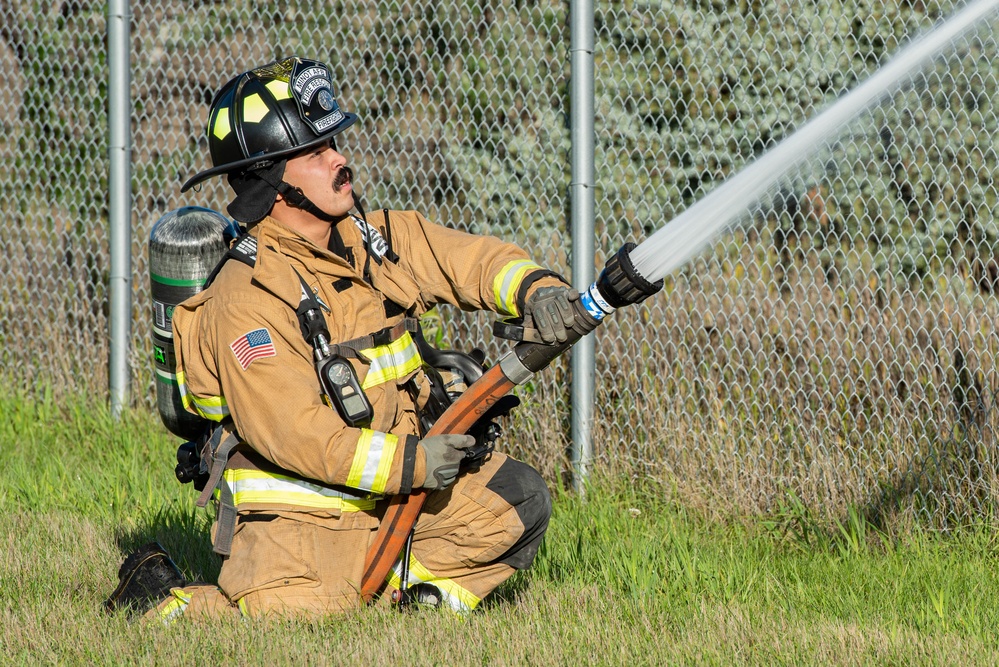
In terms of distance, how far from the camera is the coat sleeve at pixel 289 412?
10.7ft

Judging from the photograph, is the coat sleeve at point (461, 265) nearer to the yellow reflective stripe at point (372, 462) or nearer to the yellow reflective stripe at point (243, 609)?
the yellow reflective stripe at point (372, 462)

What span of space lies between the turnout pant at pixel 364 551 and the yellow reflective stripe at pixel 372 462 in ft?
1.02

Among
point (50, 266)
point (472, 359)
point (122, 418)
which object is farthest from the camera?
point (50, 266)

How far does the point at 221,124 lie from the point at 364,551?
1448mm

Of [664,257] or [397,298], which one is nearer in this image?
[664,257]

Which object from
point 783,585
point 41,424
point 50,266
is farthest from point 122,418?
point 783,585

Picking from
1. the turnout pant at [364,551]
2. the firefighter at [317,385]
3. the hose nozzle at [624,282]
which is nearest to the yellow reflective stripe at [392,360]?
the firefighter at [317,385]

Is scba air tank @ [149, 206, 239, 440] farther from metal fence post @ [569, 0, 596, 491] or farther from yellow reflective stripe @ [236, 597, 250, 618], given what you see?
metal fence post @ [569, 0, 596, 491]

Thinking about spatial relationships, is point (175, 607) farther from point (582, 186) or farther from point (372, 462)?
point (582, 186)

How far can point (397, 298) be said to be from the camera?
12.0ft

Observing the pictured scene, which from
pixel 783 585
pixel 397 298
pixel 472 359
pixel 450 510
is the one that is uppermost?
pixel 397 298

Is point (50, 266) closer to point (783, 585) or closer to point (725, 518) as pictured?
point (725, 518)

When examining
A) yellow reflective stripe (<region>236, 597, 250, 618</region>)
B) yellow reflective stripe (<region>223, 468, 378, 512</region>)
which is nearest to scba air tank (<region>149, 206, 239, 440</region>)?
yellow reflective stripe (<region>223, 468, 378, 512</region>)

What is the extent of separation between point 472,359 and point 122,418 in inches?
121
